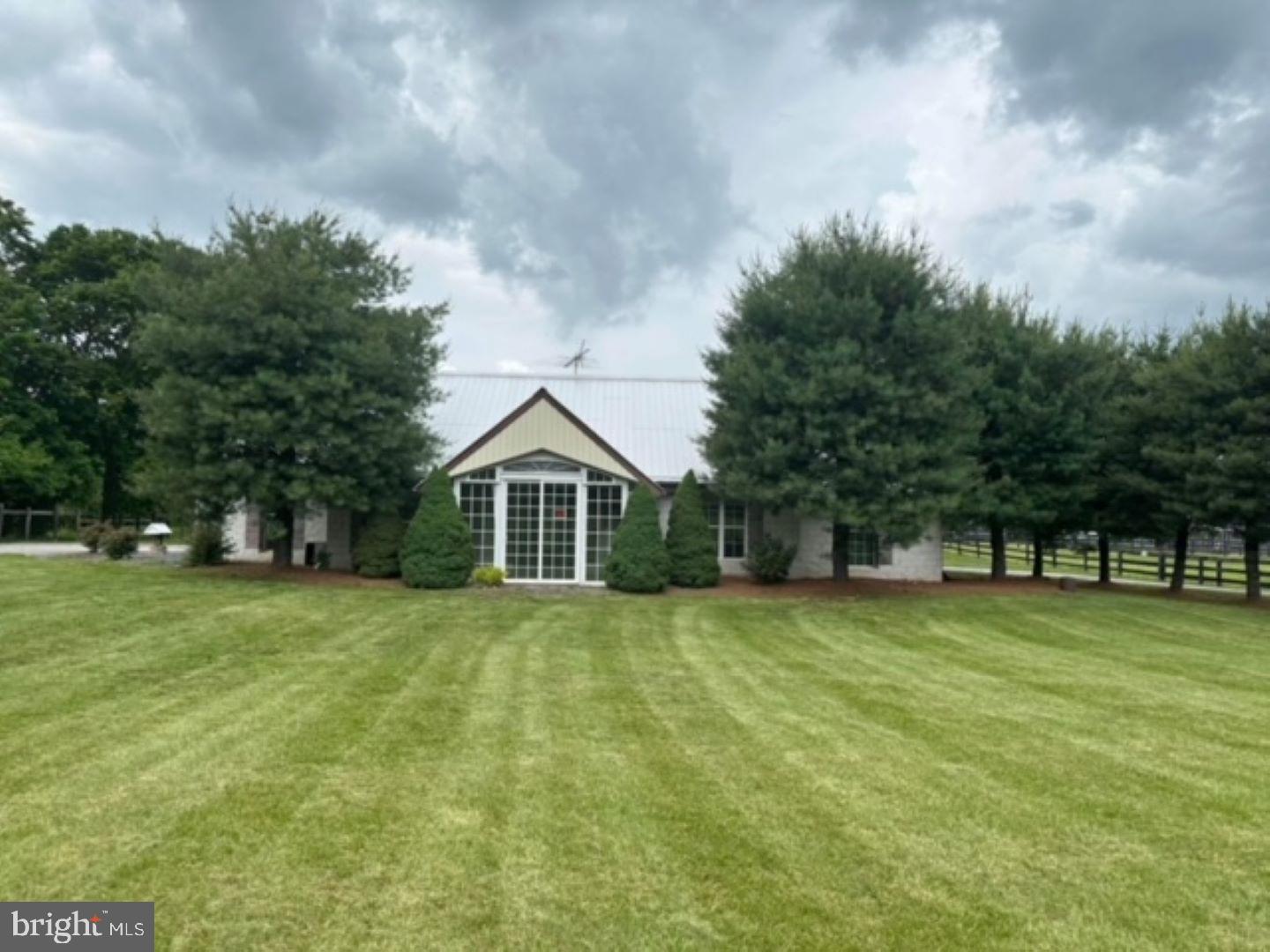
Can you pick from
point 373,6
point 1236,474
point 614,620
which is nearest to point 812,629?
point 614,620

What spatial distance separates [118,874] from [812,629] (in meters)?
11.5

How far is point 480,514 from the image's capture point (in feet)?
64.6

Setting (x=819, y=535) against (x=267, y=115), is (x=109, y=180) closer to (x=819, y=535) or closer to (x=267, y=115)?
(x=267, y=115)

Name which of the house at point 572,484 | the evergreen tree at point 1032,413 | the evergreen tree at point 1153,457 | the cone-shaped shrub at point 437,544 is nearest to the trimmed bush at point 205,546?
the house at point 572,484

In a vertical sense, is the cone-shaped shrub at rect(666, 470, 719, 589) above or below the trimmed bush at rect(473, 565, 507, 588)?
above

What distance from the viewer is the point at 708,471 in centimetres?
2145

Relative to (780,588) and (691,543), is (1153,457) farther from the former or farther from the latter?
(691,543)

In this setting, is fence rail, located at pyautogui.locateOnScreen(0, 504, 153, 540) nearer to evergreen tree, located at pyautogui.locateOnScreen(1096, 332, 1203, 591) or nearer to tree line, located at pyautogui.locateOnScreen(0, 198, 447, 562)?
tree line, located at pyautogui.locateOnScreen(0, 198, 447, 562)

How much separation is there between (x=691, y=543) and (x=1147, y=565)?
23139 mm

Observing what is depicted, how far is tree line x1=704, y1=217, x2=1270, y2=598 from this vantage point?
17.4 metres

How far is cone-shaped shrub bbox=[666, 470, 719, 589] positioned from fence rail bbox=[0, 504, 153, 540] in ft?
78.6

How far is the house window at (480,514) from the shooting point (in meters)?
19.6

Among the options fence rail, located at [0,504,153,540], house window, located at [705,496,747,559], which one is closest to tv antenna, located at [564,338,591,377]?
house window, located at [705,496,747,559]

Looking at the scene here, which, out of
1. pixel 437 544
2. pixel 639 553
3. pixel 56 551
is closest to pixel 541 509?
pixel 437 544
